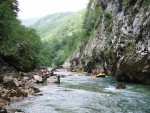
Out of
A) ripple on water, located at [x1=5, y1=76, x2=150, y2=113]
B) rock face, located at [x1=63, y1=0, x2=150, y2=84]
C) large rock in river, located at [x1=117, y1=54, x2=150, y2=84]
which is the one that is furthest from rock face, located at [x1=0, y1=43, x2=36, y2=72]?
ripple on water, located at [x1=5, y1=76, x2=150, y2=113]

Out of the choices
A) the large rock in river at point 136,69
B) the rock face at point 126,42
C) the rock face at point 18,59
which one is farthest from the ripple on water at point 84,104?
the rock face at point 18,59

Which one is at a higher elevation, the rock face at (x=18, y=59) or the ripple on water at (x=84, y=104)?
the rock face at (x=18, y=59)

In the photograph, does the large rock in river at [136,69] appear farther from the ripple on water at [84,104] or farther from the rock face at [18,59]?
the rock face at [18,59]

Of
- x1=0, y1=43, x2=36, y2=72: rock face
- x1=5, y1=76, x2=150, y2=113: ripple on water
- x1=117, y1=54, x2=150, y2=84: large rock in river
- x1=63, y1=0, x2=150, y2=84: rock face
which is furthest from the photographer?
x1=63, y1=0, x2=150, y2=84: rock face

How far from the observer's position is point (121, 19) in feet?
175

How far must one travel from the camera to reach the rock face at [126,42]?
40.2m

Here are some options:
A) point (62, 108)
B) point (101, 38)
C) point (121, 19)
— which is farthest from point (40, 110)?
point (101, 38)

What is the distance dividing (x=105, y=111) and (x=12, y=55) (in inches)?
908

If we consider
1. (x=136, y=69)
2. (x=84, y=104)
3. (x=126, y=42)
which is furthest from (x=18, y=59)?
(x=84, y=104)

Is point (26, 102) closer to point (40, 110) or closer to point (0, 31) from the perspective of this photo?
point (40, 110)

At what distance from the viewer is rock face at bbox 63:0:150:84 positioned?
40.2 meters

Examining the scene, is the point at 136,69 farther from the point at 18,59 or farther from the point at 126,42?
the point at 18,59

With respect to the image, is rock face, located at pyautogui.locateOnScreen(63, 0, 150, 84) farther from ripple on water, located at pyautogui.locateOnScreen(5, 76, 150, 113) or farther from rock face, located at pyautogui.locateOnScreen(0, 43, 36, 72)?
ripple on water, located at pyautogui.locateOnScreen(5, 76, 150, 113)

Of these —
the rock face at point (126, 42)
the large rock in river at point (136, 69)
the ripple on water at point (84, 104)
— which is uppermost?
the rock face at point (126, 42)
